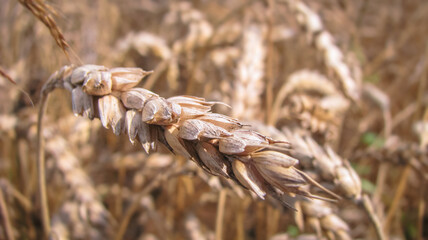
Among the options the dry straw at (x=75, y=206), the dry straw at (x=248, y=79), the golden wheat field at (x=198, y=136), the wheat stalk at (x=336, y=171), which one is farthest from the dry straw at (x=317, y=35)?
the dry straw at (x=75, y=206)

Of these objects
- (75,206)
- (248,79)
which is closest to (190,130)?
(75,206)

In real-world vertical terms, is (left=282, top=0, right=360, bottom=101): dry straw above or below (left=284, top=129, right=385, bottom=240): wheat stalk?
above

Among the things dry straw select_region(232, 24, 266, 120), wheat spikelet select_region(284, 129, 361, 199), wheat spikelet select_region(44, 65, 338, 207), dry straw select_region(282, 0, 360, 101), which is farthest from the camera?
dry straw select_region(282, 0, 360, 101)

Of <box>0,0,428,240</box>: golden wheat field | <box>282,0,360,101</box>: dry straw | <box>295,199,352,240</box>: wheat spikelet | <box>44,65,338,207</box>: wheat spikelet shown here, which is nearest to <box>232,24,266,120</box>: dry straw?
<box>0,0,428,240</box>: golden wheat field

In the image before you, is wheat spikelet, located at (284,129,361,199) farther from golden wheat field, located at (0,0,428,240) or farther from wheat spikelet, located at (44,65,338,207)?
wheat spikelet, located at (44,65,338,207)

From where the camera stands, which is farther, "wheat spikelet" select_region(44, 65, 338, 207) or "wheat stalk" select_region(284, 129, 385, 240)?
"wheat stalk" select_region(284, 129, 385, 240)

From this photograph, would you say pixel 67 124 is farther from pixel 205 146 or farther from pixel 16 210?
pixel 205 146

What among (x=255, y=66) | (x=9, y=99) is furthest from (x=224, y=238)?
(x=9, y=99)

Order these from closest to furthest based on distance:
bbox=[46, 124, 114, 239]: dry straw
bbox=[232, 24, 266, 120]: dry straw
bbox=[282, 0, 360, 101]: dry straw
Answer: bbox=[46, 124, 114, 239]: dry straw, bbox=[232, 24, 266, 120]: dry straw, bbox=[282, 0, 360, 101]: dry straw

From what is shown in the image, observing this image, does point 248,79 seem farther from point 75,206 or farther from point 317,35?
point 75,206
